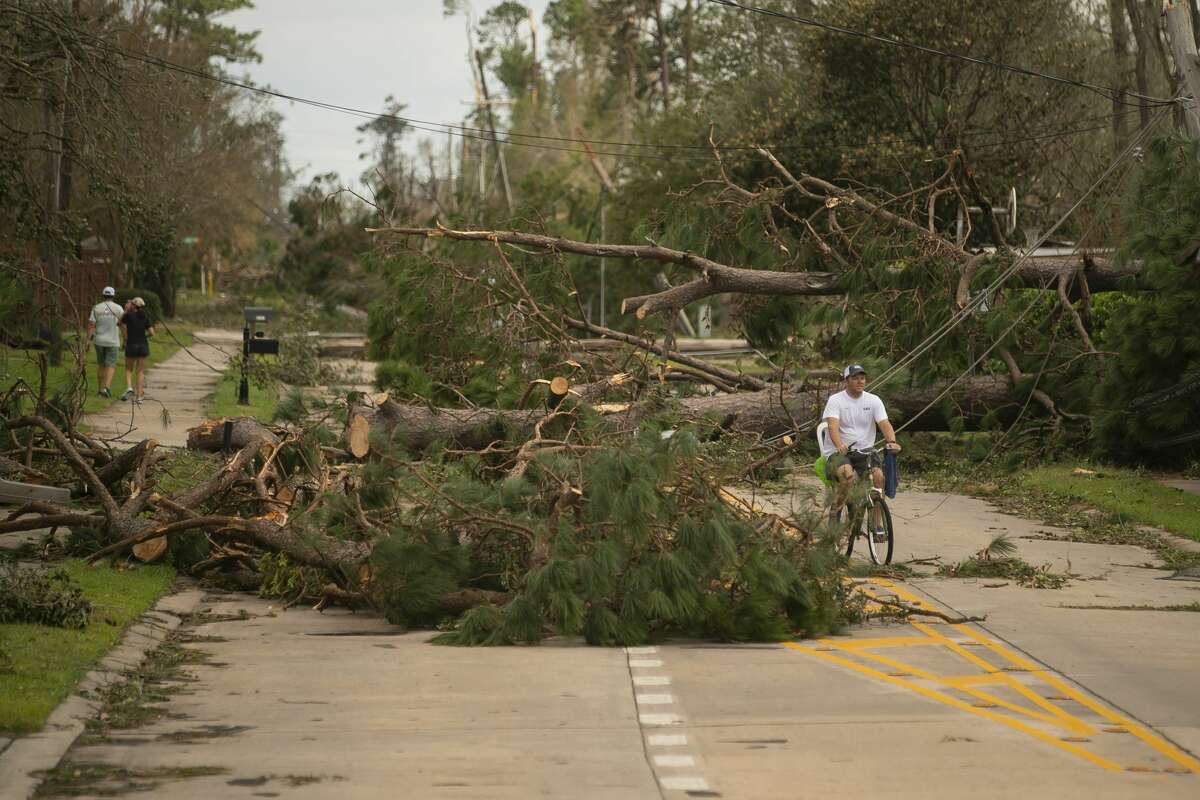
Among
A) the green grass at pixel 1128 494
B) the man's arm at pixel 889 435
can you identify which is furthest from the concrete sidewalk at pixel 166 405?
the green grass at pixel 1128 494

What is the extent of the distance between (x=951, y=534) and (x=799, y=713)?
23.4 ft

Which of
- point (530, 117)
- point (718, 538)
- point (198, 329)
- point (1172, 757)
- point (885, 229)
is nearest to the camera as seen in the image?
point (1172, 757)

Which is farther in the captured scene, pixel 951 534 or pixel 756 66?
pixel 756 66

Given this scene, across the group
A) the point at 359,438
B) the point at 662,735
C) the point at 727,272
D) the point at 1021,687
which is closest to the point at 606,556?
the point at 662,735

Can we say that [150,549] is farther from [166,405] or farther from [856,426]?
[166,405]

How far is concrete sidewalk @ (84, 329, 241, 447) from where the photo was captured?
19.6m

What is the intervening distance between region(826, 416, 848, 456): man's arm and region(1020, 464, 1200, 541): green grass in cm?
373

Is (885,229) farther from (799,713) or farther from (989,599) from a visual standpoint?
(799,713)

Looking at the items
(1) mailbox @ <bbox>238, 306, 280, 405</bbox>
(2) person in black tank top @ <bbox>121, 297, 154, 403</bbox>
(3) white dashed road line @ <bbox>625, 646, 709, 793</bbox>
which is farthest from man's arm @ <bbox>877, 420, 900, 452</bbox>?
(2) person in black tank top @ <bbox>121, 297, 154, 403</bbox>

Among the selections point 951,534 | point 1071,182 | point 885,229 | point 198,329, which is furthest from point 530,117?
point 951,534

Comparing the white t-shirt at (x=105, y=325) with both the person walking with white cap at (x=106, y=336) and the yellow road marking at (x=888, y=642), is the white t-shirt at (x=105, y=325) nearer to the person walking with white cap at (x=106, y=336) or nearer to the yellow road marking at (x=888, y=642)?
the person walking with white cap at (x=106, y=336)

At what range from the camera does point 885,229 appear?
63.7 ft

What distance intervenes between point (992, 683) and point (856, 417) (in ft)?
15.9

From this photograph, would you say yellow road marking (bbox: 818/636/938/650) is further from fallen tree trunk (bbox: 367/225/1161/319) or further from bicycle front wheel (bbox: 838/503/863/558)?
fallen tree trunk (bbox: 367/225/1161/319)
